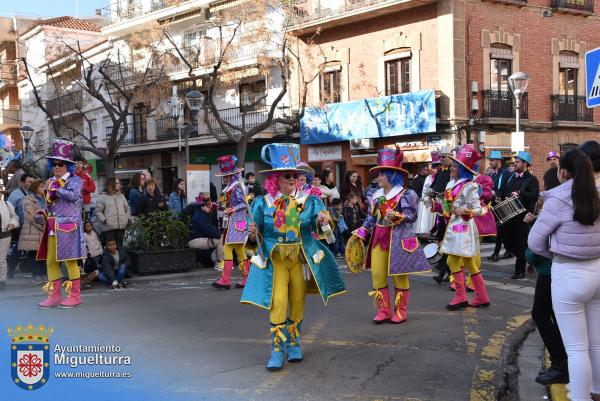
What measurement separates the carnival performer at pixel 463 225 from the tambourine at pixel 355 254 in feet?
4.22

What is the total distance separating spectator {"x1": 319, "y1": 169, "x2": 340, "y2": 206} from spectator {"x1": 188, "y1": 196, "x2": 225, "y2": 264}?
3.09 metres

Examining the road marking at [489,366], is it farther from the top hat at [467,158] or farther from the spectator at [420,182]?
the spectator at [420,182]

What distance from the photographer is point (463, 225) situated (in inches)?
299

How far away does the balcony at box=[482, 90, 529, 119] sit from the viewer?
886 inches

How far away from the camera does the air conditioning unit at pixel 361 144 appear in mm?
23938

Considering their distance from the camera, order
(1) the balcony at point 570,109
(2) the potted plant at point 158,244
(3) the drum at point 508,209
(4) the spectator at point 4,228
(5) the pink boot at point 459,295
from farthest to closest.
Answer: (1) the balcony at point 570,109
(2) the potted plant at point 158,244
(3) the drum at point 508,209
(4) the spectator at point 4,228
(5) the pink boot at point 459,295

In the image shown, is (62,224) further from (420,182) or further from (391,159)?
(420,182)

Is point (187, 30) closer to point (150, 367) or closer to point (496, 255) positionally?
point (496, 255)

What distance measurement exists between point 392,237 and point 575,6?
2206 cm

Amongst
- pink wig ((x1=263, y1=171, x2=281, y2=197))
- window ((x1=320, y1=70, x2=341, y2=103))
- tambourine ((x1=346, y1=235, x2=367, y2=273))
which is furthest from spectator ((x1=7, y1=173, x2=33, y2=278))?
window ((x1=320, y1=70, x2=341, y2=103))

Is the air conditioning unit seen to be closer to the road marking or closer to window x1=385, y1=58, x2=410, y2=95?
window x1=385, y1=58, x2=410, y2=95

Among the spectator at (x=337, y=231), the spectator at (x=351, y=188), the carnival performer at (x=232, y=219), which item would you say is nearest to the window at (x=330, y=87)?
the spectator at (x=351, y=188)

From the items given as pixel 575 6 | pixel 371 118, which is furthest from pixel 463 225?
pixel 575 6

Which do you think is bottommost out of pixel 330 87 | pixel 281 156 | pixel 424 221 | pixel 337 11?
→ pixel 424 221
